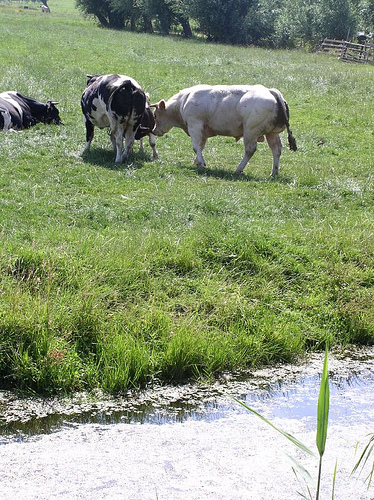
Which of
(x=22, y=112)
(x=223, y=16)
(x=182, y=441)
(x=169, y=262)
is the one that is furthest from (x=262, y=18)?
(x=182, y=441)

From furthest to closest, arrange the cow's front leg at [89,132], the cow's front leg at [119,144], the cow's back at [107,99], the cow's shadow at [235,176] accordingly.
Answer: the cow's front leg at [89,132], the cow's front leg at [119,144], the cow's back at [107,99], the cow's shadow at [235,176]

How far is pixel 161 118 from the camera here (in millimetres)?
15625

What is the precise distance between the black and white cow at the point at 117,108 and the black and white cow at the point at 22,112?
8.73 ft

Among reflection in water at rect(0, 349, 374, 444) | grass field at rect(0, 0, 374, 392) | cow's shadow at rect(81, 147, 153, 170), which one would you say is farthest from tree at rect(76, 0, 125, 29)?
reflection in water at rect(0, 349, 374, 444)

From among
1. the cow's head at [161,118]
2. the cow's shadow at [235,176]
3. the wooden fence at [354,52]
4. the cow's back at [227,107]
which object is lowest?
the cow's shadow at [235,176]

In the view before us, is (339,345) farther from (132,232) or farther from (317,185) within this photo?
(317,185)

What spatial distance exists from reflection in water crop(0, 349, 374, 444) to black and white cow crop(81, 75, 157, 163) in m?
8.27

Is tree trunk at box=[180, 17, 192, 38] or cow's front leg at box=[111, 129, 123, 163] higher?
tree trunk at box=[180, 17, 192, 38]

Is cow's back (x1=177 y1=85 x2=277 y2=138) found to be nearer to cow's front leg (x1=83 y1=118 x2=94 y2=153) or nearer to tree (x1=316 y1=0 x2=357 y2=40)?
cow's front leg (x1=83 y1=118 x2=94 y2=153)

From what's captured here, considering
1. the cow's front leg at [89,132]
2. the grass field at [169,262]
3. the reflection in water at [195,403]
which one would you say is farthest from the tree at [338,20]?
the reflection in water at [195,403]

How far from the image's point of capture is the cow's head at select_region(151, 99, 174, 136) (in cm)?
1550

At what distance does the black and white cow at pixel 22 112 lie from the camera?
1659 centimetres

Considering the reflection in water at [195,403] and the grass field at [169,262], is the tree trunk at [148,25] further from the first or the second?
the reflection in water at [195,403]

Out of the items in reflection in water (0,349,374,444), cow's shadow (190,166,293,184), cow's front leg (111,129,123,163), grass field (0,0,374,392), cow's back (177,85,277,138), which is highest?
cow's back (177,85,277,138)
